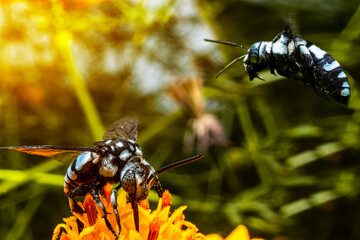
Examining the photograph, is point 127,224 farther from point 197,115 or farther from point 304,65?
point 197,115

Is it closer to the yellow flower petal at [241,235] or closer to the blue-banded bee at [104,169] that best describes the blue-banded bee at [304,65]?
the blue-banded bee at [104,169]

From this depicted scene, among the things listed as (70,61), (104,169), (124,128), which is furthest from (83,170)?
(70,61)

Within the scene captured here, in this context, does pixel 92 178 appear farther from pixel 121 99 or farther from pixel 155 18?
pixel 121 99

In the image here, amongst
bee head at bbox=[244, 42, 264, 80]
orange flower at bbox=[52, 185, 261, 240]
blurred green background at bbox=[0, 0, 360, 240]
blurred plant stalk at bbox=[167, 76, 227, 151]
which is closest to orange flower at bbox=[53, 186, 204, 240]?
orange flower at bbox=[52, 185, 261, 240]

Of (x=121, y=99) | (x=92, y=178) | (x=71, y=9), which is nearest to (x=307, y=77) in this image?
(x=92, y=178)

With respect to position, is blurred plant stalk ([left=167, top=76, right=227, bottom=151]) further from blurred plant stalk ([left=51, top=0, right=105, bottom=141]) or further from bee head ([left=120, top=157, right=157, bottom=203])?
bee head ([left=120, top=157, right=157, bottom=203])

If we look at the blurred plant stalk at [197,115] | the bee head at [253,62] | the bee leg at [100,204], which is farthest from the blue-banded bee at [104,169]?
the blurred plant stalk at [197,115]

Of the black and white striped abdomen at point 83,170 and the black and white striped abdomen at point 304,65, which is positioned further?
the black and white striped abdomen at point 83,170
